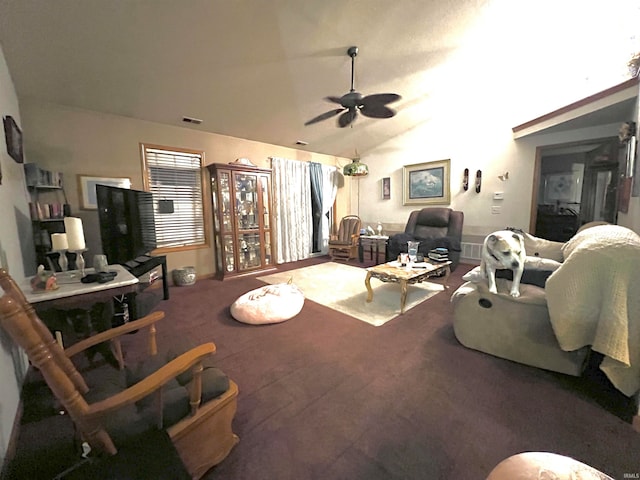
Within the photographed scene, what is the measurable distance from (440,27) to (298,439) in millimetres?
3982

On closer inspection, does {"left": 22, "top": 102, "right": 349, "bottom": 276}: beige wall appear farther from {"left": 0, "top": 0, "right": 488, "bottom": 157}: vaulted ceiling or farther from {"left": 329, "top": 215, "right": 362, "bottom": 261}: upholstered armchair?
{"left": 329, "top": 215, "right": 362, "bottom": 261}: upholstered armchair

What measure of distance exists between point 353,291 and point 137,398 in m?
2.82

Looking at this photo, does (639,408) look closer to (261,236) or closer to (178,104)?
(261,236)

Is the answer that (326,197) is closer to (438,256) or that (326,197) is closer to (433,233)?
(433,233)

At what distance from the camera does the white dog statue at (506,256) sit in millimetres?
1979

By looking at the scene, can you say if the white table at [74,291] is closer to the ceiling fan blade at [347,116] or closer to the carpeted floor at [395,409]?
the carpeted floor at [395,409]

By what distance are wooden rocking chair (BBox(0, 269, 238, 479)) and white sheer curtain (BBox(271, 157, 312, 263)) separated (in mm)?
4027

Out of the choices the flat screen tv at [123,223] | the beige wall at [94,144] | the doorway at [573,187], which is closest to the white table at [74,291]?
the flat screen tv at [123,223]

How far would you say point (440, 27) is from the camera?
2.84 meters

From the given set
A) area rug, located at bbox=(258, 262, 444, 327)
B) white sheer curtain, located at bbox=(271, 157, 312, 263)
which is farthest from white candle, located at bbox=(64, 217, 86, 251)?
white sheer curtain, located at bbox=(271, 157, 312, 263)

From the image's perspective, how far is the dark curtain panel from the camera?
574cm

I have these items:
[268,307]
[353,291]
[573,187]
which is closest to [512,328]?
[353,291]

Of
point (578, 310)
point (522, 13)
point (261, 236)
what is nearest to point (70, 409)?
point (578, 310)

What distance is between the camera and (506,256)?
200cm
